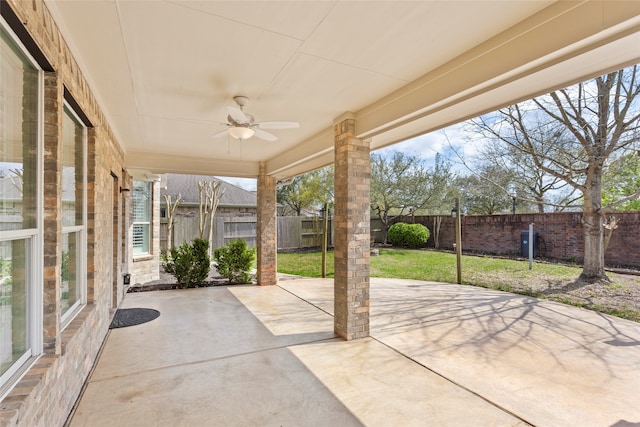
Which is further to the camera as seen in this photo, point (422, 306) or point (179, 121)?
point (422, 306)

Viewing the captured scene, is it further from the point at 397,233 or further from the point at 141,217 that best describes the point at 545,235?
the point at 141,217

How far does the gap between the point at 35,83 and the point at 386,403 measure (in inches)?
128

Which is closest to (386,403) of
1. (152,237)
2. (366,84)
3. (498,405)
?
(498,405)

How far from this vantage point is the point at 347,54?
2635 millimetres

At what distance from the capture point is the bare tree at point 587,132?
5.95 m

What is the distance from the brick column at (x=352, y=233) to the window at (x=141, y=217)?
594cm

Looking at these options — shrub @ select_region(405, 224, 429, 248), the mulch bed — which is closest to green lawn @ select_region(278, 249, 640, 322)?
shrub @ select_region(405, 224, 429, 248)

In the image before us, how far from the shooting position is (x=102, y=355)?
11.7 ft

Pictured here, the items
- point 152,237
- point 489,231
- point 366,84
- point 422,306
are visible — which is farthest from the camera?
point 489,231

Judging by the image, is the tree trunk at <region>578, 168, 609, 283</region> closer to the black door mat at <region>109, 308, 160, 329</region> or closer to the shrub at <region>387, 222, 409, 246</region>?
the shrub at <region>387, 222, 409, 246</region>

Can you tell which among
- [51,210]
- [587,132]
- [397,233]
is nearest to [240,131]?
[51,210]

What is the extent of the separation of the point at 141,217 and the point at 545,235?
1054 centimetres

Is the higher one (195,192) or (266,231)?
(195,192)

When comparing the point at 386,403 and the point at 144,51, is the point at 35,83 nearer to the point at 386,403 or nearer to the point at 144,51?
the point at 144,51
